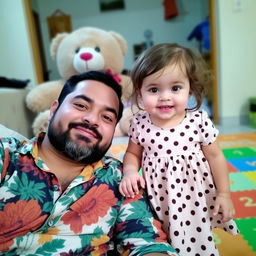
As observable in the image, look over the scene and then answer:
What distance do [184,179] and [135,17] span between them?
3.71 m

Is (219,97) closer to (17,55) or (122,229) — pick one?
(17,55)

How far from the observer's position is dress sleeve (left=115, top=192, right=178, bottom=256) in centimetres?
59

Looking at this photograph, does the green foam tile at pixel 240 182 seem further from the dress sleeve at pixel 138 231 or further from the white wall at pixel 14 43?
the white wall at pixel 14 43

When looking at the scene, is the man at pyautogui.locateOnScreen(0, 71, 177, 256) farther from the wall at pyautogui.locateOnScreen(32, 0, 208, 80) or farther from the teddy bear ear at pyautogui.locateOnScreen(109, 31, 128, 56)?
the wall at pyautogui.locateOnScreen(32, 0, 208, 80)

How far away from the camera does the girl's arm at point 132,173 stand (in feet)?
2.17

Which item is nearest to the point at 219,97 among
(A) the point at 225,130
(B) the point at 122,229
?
(A) the point at 225,130

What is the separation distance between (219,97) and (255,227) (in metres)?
1.84

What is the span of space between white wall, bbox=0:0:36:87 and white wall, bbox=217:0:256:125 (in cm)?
183

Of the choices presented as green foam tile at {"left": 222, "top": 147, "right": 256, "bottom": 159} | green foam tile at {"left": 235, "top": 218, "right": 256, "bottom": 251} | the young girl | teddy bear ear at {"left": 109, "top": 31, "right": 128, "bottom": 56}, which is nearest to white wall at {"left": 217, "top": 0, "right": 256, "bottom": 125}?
green foam tile at {"left": 222, "top": 147, "right": 256, "bottom": 159}

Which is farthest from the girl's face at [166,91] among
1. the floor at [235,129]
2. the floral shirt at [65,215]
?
the floor at [235,129]

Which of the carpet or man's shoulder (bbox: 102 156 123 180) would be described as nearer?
man's shoulder (bbox: 102 156 123 180)

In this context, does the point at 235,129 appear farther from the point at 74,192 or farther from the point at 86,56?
the point at 74,192

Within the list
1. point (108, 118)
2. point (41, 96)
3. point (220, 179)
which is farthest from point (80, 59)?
point (220, 179)

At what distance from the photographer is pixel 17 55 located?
2461mm
